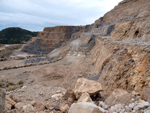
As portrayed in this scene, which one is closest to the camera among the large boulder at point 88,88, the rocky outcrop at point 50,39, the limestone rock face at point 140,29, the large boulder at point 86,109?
the large boulder at point 86,109

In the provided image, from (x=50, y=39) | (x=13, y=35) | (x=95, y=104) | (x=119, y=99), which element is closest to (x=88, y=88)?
(x=95, y=104)

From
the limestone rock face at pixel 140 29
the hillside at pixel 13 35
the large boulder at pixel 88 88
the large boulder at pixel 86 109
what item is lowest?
the large boulder at pixel 88 88

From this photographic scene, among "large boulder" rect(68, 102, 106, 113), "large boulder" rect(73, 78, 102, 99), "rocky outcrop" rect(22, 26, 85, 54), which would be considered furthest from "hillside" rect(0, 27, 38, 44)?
"large boulder" rect(68, 102, 106, 113)

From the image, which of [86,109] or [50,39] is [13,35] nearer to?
[50,39]

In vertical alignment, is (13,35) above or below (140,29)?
above

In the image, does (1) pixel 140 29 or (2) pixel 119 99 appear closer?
(2) pixel 119 99

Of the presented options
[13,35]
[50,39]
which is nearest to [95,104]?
[50,39]

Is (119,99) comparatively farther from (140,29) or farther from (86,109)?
(140,29)

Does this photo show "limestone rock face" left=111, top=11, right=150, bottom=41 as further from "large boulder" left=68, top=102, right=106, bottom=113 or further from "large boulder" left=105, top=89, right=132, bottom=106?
"large boulder" left=68, top=102, right=106, bottom=113

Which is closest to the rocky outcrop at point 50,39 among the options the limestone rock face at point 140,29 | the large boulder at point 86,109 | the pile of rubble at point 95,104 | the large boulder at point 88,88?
the limestone rock face at point 140,29

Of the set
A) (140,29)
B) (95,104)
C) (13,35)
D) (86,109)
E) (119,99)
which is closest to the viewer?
(86,109)

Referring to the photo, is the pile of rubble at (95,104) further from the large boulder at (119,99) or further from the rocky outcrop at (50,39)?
the rocky outcrop at (50,39)

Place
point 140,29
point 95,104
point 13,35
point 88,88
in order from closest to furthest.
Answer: point 95,104, point 88,88, point 140,29, point 13,35

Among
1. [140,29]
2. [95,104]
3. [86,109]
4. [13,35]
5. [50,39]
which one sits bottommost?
[95,104]
